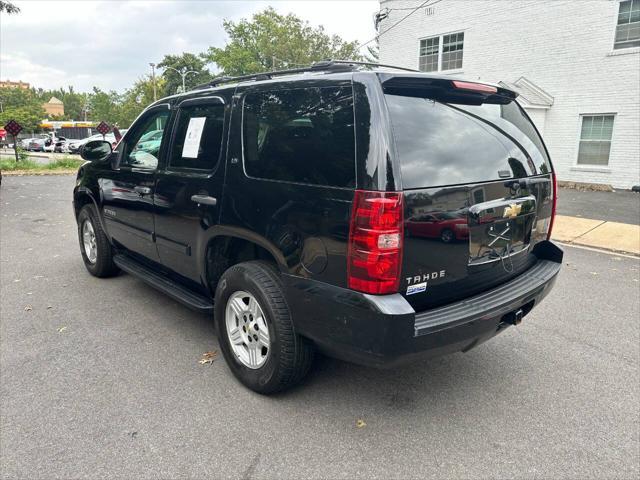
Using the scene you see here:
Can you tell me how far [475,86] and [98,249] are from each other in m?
4.24

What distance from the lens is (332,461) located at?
244 cm

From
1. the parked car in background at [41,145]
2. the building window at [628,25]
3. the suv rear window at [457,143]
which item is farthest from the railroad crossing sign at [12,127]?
the parked car in background at [41,145]

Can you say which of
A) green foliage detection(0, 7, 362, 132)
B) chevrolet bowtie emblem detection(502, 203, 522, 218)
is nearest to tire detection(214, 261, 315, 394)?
chevrolet bowtie emblem detection(502, 203, 522, 218)

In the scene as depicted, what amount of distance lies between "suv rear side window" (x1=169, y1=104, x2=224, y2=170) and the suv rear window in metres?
1.38

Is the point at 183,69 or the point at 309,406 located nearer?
the point at 309,406

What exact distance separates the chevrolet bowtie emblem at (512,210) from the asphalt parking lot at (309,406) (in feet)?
3.98

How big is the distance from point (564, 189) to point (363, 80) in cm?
1356

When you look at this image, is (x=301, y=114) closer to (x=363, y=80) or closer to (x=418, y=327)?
(x=363, y=80)

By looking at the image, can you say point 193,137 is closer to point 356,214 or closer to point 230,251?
point 230,251

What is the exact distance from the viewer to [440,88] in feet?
8.50

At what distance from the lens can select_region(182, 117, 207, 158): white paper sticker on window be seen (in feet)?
11.3

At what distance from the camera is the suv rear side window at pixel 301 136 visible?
240 cm

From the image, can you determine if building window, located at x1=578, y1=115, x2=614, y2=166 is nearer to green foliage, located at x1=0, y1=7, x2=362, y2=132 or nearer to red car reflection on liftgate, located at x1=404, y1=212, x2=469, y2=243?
red car reflection on liftgate, located at x1=404, y1=212, x2=469, y2=243

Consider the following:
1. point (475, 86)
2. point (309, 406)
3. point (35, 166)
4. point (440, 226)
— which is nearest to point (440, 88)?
point (475, 86)
